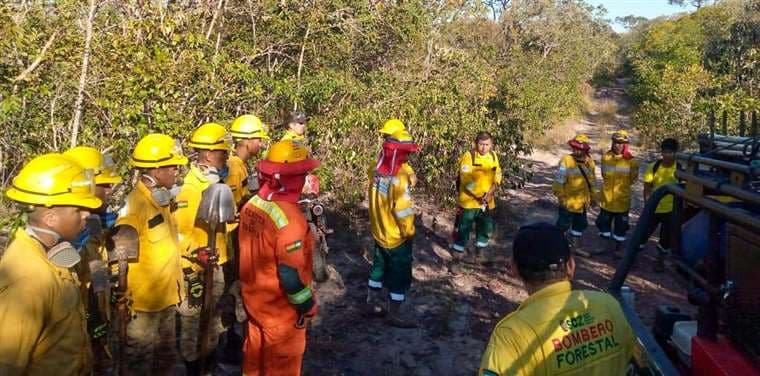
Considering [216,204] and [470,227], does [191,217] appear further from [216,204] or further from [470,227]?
[470,227]

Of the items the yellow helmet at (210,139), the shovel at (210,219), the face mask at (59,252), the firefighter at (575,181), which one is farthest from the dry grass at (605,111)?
the face mask at (59,252)

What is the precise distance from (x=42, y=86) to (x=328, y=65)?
193 inches

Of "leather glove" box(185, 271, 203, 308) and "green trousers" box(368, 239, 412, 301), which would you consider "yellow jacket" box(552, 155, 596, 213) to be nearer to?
"green trousers" box(368, 239, 412, 301)

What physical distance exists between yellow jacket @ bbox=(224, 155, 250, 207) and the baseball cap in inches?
120

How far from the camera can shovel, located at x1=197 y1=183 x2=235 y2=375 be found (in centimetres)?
382

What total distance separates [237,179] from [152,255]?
50.0 inches

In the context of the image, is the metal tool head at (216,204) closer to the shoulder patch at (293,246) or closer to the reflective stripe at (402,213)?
the shoulder patch at (293,246)

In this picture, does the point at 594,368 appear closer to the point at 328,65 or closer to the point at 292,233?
the point at 292,233

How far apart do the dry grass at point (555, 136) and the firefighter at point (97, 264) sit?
1509 centimetres

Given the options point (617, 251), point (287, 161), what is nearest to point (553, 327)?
point (287, 161)

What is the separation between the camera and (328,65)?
28.9 ft

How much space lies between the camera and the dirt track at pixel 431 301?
4867 millimetres

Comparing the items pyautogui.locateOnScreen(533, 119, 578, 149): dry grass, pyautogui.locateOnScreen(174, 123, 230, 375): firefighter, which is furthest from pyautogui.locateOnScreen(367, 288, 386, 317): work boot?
pyautogui.locateOnScreen(533, 119, 578, 149): dry grass

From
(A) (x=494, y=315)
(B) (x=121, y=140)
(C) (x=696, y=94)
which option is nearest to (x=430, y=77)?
(A) (x=494, y=315)
